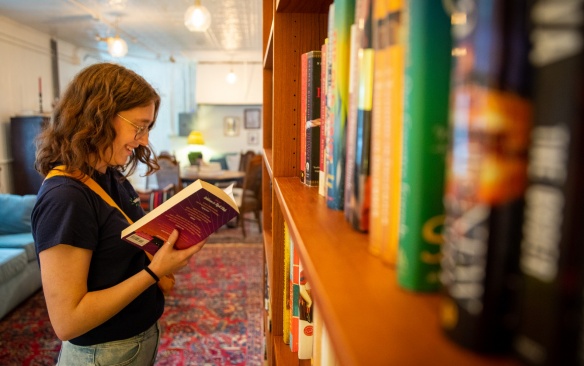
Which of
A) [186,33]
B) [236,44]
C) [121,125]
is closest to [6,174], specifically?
[186,33]

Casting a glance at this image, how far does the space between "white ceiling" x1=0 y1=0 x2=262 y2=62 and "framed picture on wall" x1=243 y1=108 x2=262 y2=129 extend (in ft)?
3.66

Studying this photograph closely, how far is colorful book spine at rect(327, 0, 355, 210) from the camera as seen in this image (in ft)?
1.52

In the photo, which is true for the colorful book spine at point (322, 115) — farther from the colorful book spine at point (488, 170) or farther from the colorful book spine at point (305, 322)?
the colorful book spine at point (488, 170)

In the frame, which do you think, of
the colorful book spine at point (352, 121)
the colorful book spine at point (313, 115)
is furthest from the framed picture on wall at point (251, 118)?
Answer: the colorful book spine at point (352, 121)

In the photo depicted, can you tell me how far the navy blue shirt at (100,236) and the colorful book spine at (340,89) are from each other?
0.75 metres

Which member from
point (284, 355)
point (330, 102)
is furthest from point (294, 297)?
point (330, 102)

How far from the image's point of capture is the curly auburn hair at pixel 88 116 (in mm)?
1138

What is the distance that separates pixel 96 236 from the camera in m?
1.06

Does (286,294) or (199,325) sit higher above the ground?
(286,294)

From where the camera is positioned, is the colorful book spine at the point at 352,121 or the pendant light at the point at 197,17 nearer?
the colorful book spine at the point at 352,121

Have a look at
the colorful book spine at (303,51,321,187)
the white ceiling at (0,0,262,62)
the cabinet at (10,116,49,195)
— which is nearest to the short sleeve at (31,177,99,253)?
the colorful book spine at (303,51,321,187)

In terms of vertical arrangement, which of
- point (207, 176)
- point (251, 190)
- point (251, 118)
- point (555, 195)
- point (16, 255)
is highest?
point (251, 118)

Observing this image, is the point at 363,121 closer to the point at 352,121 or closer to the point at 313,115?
the point at 352,121

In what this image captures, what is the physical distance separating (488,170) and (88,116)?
3.79 feet
